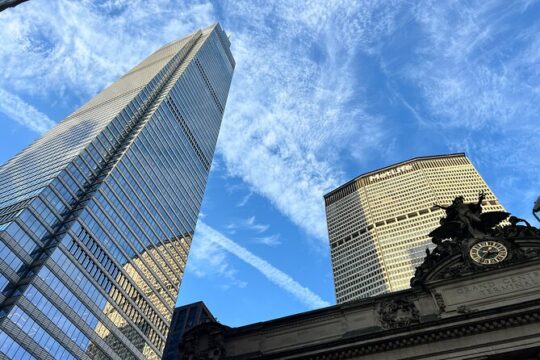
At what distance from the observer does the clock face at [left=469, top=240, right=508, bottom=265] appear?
24.7 metres

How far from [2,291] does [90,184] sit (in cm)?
3040

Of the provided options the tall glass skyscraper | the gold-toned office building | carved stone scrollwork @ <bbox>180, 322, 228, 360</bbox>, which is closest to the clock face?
carved stone scrollwork @ <bbox>180, 322, 228, 360</bbox>

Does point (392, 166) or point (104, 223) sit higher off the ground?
point (392, 166)

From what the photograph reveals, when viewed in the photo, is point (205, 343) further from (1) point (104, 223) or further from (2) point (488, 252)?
(1) point (104, 223)

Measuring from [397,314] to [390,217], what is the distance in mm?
113097

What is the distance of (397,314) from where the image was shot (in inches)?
959

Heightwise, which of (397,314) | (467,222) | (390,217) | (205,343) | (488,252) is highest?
(390,217)

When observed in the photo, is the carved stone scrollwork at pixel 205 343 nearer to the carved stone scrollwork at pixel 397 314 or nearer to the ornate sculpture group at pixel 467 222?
the carved stone scrollwork at pixel 397 314

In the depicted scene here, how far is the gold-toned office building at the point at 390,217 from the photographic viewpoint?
118 meters

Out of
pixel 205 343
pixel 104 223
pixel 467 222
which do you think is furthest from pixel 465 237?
pixel 104 223

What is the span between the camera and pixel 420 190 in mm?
138375

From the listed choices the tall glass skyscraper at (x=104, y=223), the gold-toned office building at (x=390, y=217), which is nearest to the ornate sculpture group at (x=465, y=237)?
the tall glass skyscraper at (x=104, y=223)

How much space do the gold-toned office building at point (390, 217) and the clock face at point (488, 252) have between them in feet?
279

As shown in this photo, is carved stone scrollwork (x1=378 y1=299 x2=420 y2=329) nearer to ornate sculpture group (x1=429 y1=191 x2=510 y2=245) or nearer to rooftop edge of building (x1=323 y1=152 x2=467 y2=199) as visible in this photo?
ornate sculpture group (x1=429 y1=191 x2=510 y2=245)
